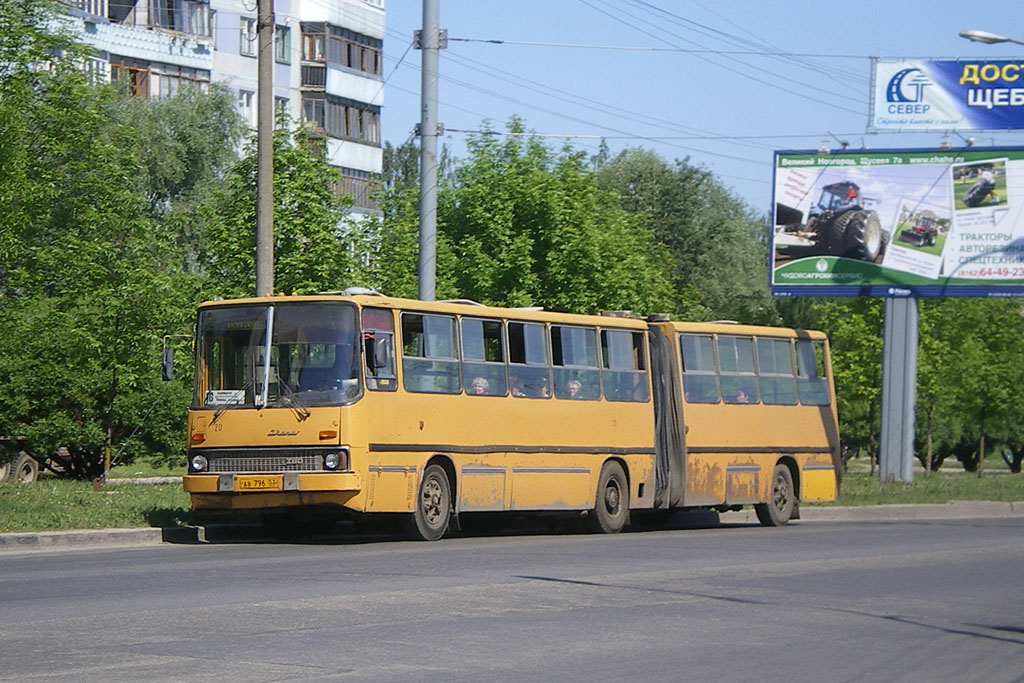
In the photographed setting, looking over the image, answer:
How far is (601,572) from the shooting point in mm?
15500

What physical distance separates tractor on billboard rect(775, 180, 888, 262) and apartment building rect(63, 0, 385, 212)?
821 inches

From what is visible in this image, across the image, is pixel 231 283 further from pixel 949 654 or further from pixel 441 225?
pixel 949 654

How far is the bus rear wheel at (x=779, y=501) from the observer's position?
90.3 feet

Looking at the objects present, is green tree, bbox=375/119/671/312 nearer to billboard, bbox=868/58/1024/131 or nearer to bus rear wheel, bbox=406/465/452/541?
billboard, bbox=868/58/1024/131

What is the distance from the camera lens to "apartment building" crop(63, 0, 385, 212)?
185ft

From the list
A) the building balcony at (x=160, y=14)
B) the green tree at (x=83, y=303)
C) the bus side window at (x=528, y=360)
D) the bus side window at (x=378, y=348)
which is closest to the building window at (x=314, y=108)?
the building balcony at (x=160, y=14)

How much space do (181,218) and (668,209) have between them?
44.1 meters

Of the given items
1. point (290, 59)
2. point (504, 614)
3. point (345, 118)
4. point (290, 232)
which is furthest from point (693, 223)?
point (504, 614)

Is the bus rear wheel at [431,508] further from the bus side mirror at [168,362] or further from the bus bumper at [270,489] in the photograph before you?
the bus side mirror at [168,362]

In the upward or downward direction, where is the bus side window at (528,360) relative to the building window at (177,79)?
downward

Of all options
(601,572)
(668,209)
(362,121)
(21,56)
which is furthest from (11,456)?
(668,209)

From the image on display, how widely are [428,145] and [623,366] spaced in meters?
4.70

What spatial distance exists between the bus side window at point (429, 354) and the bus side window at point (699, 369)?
5.69 meters

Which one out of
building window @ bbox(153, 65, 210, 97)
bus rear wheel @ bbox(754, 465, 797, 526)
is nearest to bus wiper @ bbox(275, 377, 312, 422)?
bus rear wheel @ bbox(754, 465, 797, 526)
